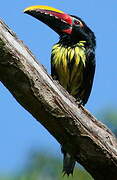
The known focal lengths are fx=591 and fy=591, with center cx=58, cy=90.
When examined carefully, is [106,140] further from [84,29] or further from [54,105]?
[84,29]

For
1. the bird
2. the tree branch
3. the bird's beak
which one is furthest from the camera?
the bird

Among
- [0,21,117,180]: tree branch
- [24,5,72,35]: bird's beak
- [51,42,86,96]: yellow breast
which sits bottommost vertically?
[0,21,117,180]: tree branch

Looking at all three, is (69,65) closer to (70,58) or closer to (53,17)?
(70,58)

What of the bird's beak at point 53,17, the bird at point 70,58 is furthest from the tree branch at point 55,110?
the bird at point 70,58

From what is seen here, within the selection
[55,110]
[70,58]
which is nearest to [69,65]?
[70,58]

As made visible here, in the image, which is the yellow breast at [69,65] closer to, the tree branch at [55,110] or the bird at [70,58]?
the bird at [70,58]

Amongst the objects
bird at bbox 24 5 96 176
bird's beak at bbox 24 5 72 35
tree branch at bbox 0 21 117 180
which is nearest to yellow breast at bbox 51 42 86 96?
bird at bbox 24 5 96 176

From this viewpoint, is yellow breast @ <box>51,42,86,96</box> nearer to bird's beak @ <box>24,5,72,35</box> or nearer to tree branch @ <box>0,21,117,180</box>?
bird's beak @ <box>24,5,72,35</box>
